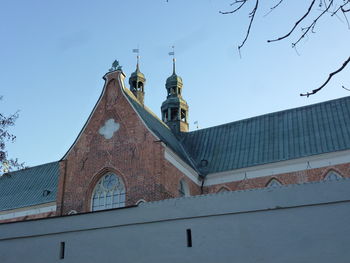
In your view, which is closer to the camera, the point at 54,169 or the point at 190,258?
the point at 190,258

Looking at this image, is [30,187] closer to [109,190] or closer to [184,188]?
[109,190]

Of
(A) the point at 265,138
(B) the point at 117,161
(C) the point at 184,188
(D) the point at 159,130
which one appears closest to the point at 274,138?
(A) the point at 265,138

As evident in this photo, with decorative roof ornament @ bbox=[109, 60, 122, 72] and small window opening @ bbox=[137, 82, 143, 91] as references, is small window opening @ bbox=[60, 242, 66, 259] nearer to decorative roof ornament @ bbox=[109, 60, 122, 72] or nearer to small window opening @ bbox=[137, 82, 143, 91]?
decorative roof ornament @ bbox=[109, 60, 122, 72]

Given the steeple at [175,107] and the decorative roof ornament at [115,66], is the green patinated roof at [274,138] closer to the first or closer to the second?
the steeple at [175,107]

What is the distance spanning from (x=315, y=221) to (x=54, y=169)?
20170mm

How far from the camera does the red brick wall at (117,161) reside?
709 inches

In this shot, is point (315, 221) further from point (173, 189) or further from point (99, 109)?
point (99, 109)

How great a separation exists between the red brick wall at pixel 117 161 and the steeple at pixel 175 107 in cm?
570

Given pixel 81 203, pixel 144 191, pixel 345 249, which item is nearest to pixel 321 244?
pixel 345 249

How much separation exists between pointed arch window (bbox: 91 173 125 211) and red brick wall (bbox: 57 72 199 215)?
238 mm

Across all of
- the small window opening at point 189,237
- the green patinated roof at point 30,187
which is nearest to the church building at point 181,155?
the small window opening at point 189,237

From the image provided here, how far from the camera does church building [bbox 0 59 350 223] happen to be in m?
18.6

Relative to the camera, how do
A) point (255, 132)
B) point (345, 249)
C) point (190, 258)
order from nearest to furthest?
1. point (345, 249)
2. point (190, 258)
3. point (255, 132)

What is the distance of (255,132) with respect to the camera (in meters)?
22.8
